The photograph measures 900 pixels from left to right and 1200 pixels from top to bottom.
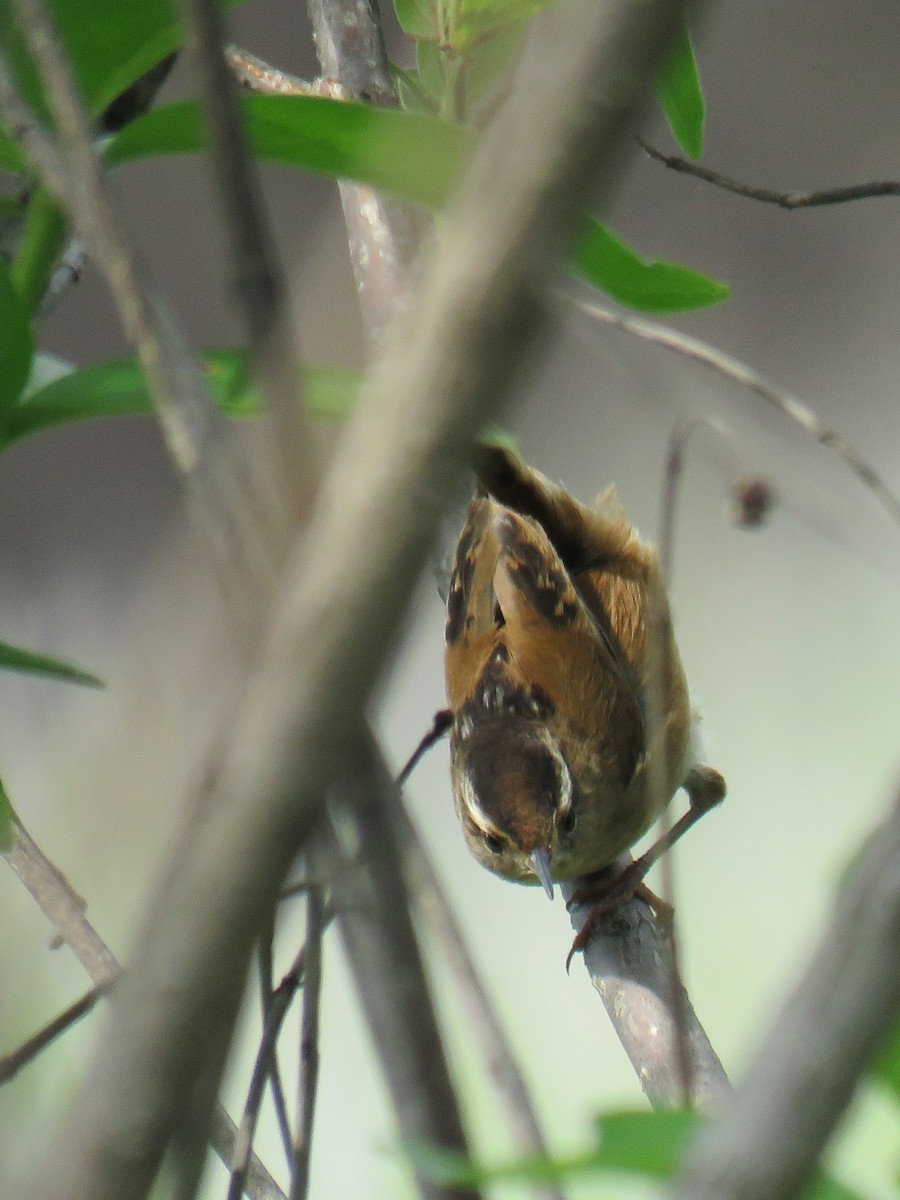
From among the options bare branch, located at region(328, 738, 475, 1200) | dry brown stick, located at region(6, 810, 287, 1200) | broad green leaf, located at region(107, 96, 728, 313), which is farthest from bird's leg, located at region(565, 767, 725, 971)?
A: bare branch, located at region(328, 738, 475, 1200)

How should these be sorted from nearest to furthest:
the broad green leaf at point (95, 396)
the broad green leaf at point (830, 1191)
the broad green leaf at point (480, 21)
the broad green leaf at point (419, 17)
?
the broad green leaf at point (830, 1191), the broad green leaf at point (95, 396), the broad green leaf at point (480, 21), the broad green leaf at point (419, 17)

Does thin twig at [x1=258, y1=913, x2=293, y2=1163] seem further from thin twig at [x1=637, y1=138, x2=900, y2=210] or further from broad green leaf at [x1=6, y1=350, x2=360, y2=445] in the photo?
thin twig at [x1=637, y1=138, x2=900, y2=210]

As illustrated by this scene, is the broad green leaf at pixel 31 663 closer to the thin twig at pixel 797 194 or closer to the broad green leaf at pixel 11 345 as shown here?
the broad green leaf at pixel 11 345

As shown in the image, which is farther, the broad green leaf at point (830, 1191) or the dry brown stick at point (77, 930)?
the dry brown stick at point (77, 930)

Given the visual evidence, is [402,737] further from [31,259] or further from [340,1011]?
[31,259]

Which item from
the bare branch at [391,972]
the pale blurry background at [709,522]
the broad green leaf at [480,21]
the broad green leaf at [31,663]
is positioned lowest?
the pale blurry background at [709,522]

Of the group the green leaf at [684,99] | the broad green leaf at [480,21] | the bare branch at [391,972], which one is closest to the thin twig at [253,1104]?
the bare branch at [391,972]

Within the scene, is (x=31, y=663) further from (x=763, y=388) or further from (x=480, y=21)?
(x=480, y=21)

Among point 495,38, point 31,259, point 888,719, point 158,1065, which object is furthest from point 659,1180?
point 888,719
